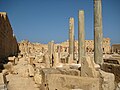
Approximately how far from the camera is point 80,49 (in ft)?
47.2

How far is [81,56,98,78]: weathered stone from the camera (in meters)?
5.52

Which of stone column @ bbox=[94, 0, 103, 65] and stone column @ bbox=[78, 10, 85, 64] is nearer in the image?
stone column @ bbox=[94, 0, 103, 65]

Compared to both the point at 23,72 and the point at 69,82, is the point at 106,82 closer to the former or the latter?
the point at 69,82

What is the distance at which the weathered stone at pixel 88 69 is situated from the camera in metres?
5.52

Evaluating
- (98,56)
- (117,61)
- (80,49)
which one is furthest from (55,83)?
(80,49)

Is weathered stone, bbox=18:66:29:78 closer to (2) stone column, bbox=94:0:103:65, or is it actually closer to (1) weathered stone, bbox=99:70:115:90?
(2) stone column, bbox=94:0:103:65

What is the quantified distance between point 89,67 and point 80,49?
28.6ft

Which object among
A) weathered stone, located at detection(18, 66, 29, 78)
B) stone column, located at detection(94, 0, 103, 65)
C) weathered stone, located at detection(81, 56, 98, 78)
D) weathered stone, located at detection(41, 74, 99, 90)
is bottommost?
weathered stone, located at detection(18, 66, 29, 78)

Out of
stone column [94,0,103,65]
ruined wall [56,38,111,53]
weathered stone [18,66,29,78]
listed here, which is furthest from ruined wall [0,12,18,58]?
ruined wall [56,38,111,53]

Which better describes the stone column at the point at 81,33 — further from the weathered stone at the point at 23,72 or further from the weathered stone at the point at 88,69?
the weathered stone at the point at 88,69

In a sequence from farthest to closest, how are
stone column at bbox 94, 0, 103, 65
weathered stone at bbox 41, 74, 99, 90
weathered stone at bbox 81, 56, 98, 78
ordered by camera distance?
stone column at bbox 94, 0, 103, 65, weathered stone at bbox 81, 56, 98, 78, weathered stone at bbox 41, 74, 99, 90

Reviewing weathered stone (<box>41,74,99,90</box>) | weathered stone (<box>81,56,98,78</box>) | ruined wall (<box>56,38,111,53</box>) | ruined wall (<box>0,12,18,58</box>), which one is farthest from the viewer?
ruined wall (<box>56,38,111,53</box>)

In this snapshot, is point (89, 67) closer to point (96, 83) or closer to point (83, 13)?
point (96, 83)

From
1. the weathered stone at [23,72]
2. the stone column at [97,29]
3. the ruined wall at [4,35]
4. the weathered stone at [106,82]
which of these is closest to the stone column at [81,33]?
the stone column at [97,29]
